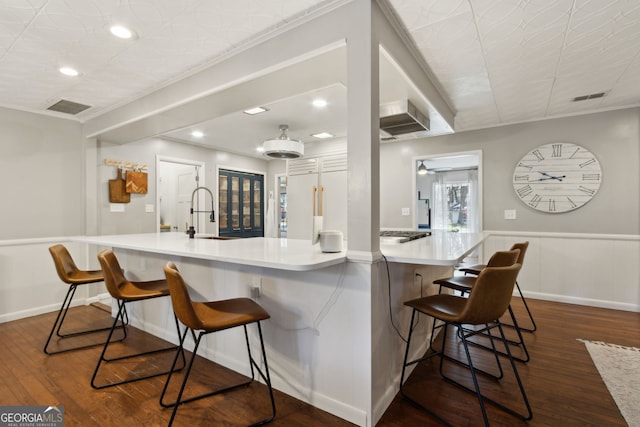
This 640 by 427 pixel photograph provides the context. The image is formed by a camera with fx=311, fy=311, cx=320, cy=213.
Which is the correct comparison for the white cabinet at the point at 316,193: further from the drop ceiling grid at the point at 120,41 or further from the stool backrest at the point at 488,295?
the stool backrest at the point at 488,295

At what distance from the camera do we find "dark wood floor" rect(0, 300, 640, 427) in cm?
173

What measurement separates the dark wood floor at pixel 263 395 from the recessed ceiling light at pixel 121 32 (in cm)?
238

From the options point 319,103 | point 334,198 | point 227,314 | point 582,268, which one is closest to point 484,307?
point 227,314

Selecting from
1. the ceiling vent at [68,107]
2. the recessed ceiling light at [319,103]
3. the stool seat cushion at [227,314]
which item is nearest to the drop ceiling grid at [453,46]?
the recessed ceiling light at [319,103]

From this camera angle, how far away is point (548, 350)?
102 inches

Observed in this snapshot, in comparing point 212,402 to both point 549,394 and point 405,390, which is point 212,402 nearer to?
point 405,390

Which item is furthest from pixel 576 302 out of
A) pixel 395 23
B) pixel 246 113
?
pixel 246 113

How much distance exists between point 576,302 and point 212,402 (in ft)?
14.2

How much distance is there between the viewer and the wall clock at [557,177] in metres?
3.80

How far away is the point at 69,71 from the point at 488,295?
3.59 m

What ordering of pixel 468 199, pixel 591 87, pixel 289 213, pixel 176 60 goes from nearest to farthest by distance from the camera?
pixel 176 60
pixel 591 87
pixel 289 213
pixel 468 199

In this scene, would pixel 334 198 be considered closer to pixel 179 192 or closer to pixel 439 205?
pixel 179 192

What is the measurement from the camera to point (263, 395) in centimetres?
197

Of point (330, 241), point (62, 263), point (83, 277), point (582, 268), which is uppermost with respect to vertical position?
point (330, 241)
